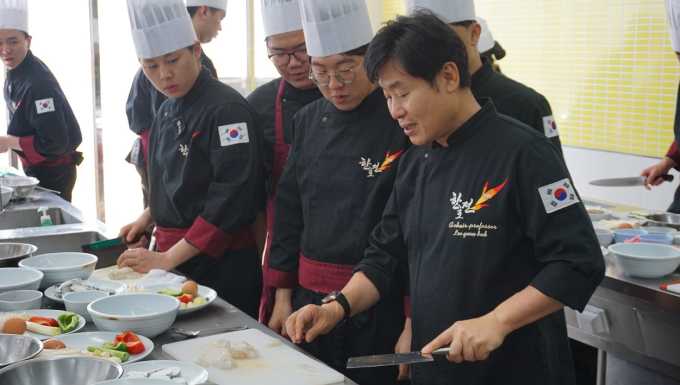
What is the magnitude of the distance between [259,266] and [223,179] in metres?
0.38

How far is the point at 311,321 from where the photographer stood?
164cm

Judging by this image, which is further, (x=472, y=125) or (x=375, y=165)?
(x=375, y=165)

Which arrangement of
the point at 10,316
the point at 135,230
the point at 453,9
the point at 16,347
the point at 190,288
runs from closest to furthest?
the point at 16,347, the point at 10,316, the point at 190,288, the point at 453,9, the point at 135,230

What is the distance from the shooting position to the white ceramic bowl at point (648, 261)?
88.0 inches

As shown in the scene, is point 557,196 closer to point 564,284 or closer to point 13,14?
point 564,284

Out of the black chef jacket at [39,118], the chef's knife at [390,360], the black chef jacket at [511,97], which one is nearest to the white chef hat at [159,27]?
the black chef jacket at [511,97]

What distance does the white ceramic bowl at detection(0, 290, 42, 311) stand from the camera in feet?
5.77

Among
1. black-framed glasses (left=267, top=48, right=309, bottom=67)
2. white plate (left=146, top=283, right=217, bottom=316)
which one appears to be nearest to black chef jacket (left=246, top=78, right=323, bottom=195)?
black-framed glasses (left=267, top=48, right=309, bottom=67)

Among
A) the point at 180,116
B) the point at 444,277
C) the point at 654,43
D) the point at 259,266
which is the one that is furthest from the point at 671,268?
the point at 654,43

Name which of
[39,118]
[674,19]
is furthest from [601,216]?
[39,118]

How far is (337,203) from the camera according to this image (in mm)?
2037

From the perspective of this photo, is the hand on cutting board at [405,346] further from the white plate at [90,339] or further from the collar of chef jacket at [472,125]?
the white plate at [90,339]

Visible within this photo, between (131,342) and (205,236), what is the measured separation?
0.74 metres

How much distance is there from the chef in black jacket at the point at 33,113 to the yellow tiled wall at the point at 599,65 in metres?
2.89
